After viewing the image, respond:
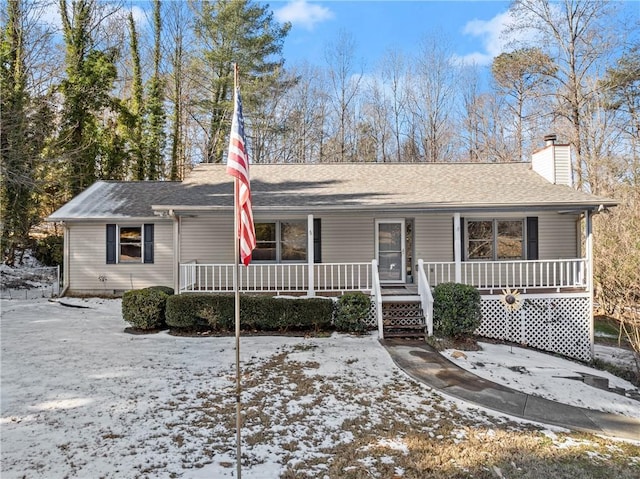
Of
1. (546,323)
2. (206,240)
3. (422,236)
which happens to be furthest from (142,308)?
(546,323)

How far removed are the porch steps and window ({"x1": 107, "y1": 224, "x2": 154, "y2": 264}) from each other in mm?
8567

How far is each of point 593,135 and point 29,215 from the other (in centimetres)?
2626

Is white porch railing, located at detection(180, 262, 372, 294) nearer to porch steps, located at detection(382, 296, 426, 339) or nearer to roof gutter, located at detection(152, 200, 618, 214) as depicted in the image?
porch steps, located at detection(382, 296, 426, 339)

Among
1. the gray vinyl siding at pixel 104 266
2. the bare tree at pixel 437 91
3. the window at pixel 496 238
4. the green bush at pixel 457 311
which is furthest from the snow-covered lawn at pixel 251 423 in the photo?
the bare tree at pixel 437 91

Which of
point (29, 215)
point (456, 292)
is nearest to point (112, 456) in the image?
point (456, 292)

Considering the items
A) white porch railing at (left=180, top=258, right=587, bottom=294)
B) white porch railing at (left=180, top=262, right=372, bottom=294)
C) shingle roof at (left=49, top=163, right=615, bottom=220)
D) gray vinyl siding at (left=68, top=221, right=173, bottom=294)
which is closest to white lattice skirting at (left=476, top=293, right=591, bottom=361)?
white porch railing at (left=180, top=258, right=587, bottom=294)

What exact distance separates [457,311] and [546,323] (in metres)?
2.82

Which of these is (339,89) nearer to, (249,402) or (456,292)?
(456,292)

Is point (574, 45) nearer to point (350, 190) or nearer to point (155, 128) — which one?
point (350, 190)

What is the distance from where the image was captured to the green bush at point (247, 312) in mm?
8727

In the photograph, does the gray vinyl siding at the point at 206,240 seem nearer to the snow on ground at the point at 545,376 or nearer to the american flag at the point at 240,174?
the snow on ground at the point at 545,376

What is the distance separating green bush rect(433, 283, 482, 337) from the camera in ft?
27.8

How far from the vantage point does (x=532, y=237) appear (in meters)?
11.3

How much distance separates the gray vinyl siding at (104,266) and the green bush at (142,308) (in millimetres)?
4659
